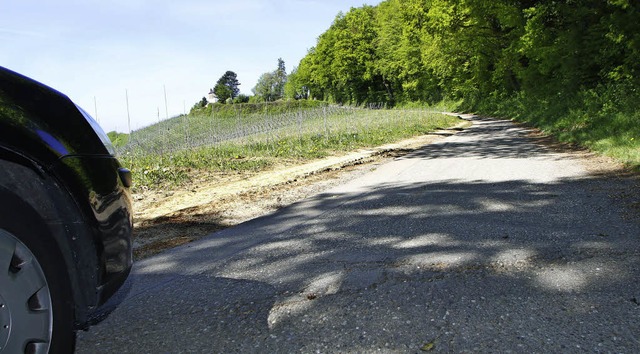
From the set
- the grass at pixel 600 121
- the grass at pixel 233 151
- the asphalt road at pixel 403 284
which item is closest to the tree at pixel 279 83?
the grass at pixel 233 151

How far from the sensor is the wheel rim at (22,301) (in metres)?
1.51

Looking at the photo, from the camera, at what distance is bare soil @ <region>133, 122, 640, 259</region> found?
5867 mm

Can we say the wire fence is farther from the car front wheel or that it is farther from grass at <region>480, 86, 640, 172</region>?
the car front wheel

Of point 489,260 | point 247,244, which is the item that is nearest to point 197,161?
point 247,244

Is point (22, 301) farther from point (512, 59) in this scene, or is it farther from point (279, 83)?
point (279, 83)

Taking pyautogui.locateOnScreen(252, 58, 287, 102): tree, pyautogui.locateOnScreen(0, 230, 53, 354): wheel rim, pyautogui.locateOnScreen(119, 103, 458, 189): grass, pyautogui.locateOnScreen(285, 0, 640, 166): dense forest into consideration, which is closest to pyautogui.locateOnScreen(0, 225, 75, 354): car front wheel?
pyautogui.locateOnScreen(0, 230, 53, 354): wheel rim

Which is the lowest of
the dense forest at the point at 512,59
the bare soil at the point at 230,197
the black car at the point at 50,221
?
the bare soil at the point at 230,197

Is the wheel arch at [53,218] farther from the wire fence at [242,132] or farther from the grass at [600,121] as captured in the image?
the wire fence at [242,132]

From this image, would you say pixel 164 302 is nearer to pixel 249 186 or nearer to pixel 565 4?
pixel 249 186

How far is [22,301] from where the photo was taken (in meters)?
1.54

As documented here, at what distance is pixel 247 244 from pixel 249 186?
16.5 ft

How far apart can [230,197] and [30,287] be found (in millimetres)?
6907

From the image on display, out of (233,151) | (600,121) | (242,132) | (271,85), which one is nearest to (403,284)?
(600,121)

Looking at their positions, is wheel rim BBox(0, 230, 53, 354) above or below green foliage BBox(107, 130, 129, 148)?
below
